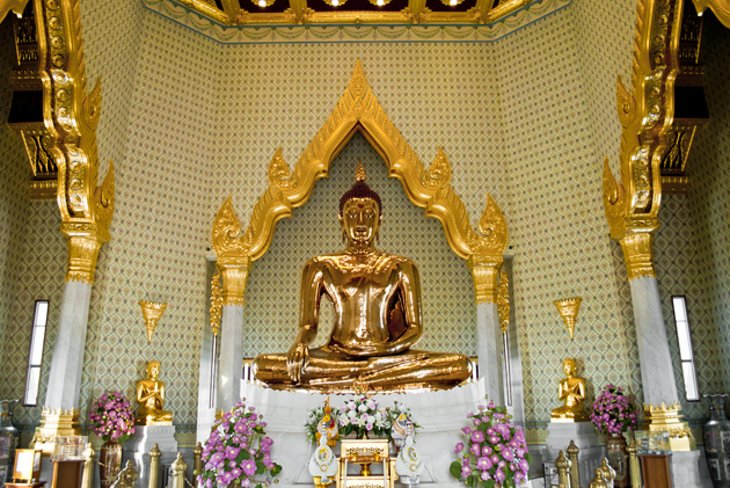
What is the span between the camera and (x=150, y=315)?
24.2 ft

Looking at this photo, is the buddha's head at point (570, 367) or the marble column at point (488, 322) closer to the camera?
the buddha's head at point (570, 367)

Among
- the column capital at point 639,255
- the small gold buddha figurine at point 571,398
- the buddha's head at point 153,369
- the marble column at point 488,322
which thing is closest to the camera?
the column capital at point 639,255

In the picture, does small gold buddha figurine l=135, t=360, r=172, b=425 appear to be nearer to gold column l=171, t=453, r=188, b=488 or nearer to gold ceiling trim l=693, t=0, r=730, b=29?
gold column l=171, t=453, r=188, b=488

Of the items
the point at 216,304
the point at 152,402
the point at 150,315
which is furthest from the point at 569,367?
the point at 150,315

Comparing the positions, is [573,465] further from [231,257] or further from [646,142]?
[231,257]

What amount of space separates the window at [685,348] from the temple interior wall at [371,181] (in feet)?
0.39

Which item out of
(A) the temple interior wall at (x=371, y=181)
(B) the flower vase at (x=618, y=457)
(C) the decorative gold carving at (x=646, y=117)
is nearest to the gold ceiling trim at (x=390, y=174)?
(A) the temple interior wall at (x=371, y=181)

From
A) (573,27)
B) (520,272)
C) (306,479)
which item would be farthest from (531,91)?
(306,479)

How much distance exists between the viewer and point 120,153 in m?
7.57

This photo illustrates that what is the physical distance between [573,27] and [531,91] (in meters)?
0.93

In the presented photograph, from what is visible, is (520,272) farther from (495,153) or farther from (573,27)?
(573,27)

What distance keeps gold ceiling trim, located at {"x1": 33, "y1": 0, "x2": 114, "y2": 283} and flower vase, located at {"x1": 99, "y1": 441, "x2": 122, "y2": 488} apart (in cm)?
176

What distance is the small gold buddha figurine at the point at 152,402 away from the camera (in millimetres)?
6887

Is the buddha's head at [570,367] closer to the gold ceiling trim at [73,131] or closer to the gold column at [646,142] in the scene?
the gold column at [646,142]
